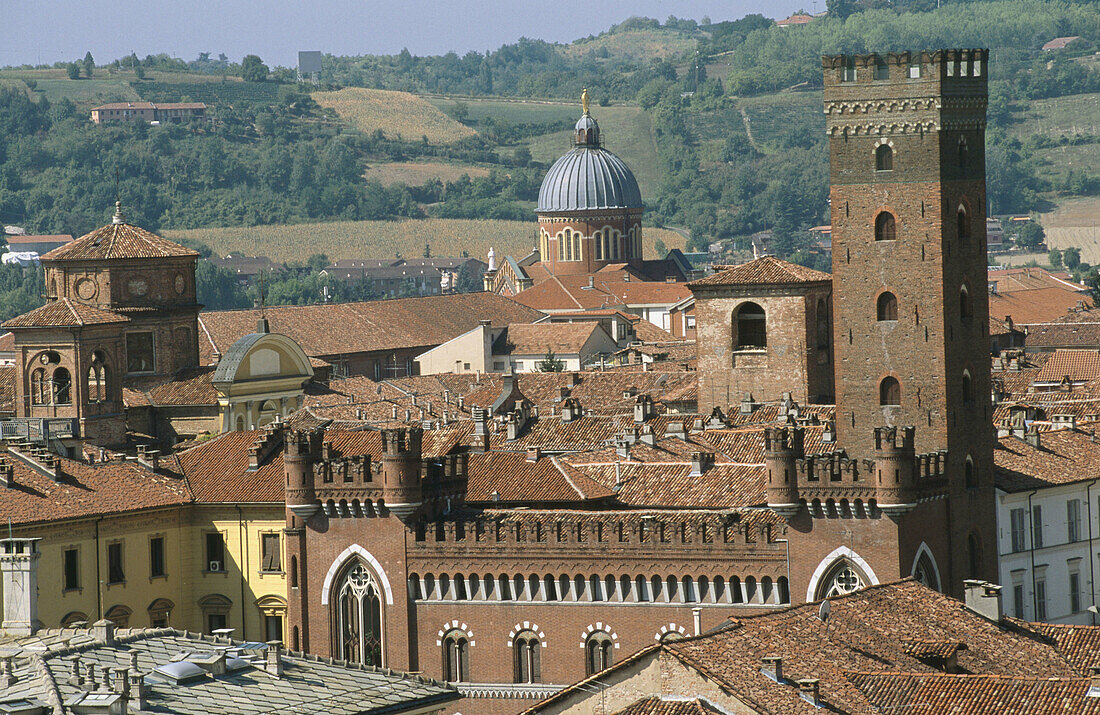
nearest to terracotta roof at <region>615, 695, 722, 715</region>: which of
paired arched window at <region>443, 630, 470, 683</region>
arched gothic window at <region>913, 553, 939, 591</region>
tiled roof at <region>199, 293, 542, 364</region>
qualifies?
arched gothic window at <region>913, 553, 939, 591</region>

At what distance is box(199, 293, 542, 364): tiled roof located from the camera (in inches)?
4380

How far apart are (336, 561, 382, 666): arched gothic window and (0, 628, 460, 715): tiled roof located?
12085 millimetres

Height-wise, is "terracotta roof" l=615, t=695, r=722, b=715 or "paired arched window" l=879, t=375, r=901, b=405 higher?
"paired arched window" l=879, t=375, r=901, b=405

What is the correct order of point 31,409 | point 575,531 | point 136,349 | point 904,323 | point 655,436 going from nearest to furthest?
point 575,531 < point 904,323 < point 655,436 < point 31,409 < point 136,349

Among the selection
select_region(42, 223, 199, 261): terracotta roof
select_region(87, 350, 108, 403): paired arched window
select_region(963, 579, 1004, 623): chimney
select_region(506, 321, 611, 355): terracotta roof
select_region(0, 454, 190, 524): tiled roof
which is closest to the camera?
select_region(963, 579, 1004, 623): chimney

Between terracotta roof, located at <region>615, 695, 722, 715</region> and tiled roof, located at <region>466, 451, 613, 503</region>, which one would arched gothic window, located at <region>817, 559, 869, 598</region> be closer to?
tiled roof, located at <region>466, 451, 613, 503</region>

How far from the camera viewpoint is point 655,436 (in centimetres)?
6256

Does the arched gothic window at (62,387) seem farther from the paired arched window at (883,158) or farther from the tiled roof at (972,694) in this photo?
the tiled roof at (972,694)

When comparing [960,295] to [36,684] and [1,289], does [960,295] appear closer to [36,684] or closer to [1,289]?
[36,684]

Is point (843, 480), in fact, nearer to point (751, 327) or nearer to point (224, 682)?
point (224, 682)

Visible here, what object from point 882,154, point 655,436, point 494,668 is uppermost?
point 882,154

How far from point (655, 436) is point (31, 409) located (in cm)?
1967

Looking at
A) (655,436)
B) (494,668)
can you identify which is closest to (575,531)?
(494,668)

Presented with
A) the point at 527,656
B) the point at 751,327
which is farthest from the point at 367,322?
the point at 527,656
